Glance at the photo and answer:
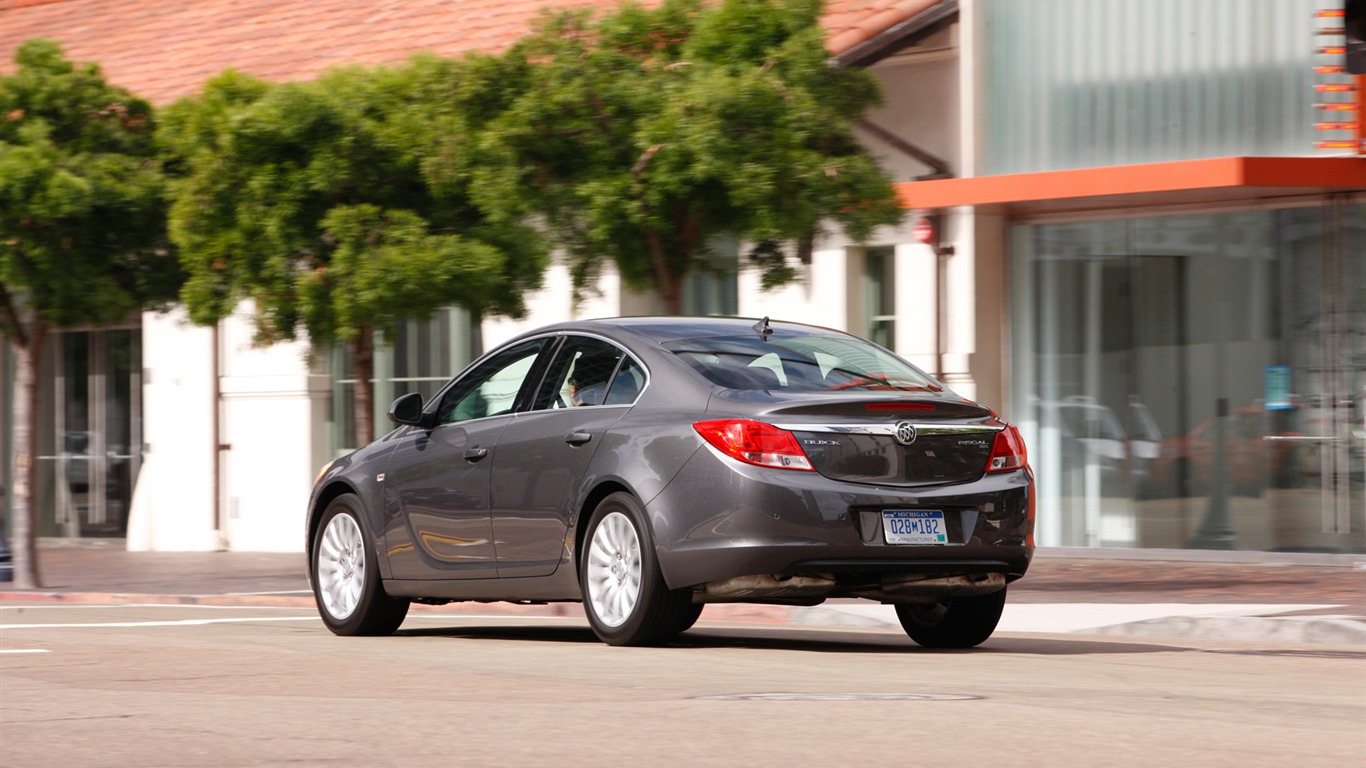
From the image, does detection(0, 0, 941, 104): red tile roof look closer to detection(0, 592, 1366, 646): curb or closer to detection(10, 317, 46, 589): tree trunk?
detection(10, 317, 46, 589): tree trunk

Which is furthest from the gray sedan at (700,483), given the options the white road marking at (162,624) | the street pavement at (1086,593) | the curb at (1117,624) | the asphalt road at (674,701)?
the white road marking at (162,624)

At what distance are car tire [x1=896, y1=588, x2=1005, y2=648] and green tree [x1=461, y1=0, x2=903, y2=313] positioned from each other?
14.3 feet

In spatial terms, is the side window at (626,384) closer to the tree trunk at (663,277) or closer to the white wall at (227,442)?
the tree trunk at (663,277)

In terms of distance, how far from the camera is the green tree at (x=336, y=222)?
603 inches

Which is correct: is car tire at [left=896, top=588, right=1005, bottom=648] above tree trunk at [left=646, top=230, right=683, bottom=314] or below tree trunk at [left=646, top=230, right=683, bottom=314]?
below

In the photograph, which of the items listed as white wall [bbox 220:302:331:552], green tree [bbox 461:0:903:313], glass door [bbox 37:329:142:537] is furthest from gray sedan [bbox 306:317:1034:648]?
glass door [bbox 37:329:142:537]

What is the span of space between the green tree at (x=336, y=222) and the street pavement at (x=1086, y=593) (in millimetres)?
2167

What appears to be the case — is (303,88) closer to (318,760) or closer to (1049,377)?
(1049,377)

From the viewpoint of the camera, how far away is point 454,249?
1527cm

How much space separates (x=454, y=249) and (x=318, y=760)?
9558 millimetres

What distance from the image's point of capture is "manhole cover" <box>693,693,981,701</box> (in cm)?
738

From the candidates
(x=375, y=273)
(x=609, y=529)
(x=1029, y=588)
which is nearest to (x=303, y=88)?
(x=375, y=273)

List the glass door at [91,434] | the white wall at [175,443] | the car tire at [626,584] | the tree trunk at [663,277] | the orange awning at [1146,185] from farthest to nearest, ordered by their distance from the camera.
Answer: the glass door at [91,434], the white wall at [175,443], the orange awning at [1146,185], the tree trunk at [663,277], the car tire at [626,584]

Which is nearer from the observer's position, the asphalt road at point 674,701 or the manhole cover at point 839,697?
the asphalt road at point 674,701
